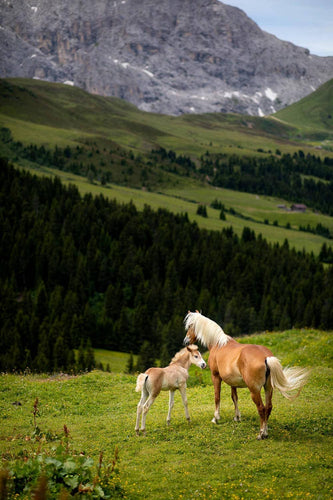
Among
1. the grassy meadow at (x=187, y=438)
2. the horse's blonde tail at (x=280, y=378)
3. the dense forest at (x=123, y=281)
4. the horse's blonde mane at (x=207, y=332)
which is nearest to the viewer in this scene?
the grassy meadow at (x=187, y=438)

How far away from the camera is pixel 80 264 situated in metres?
140

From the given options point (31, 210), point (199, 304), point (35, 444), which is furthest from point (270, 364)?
point (31, 210)

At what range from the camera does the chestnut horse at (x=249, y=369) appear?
666 inches

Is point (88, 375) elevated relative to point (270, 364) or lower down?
lower down

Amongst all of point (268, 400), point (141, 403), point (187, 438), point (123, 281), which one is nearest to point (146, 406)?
point (141, 403)

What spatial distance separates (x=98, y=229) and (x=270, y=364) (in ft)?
519

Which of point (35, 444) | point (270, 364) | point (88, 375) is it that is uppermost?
point (270, 364)

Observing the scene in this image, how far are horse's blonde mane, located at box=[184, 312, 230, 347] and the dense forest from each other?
75244mm

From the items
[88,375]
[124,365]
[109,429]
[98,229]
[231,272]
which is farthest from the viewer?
[98,229]

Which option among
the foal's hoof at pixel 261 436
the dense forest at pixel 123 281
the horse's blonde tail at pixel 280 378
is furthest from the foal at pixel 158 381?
the dense forest at pixel 123 281

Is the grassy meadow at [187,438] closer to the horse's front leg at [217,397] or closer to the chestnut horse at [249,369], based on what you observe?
the horse's front leg at [217,397]

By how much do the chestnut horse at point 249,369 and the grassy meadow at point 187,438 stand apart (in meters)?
1.43

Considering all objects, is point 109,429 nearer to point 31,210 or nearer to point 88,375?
point 88,375

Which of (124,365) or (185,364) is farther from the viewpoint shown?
(124,365)
